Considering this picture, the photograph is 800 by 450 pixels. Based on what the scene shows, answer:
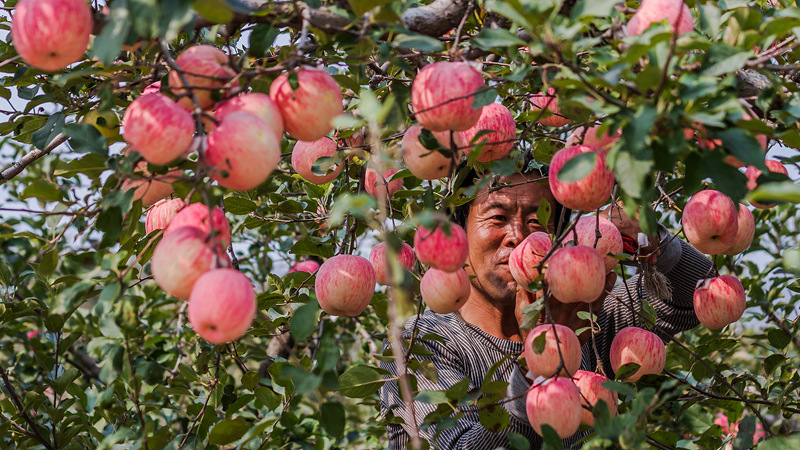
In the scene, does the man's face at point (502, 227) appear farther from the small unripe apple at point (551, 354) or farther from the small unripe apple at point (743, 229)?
the small unripe apple at point (551, 354)

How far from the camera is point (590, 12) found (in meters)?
0.88

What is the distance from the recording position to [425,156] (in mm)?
1157

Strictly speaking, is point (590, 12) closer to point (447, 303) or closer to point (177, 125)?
point (177, 125)

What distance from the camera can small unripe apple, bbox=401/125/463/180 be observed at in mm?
1146

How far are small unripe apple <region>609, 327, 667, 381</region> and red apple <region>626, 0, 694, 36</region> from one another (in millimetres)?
717

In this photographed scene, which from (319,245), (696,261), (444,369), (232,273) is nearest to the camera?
(232,273)

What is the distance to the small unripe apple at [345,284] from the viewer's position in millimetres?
1355

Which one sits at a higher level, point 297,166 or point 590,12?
point 590,12

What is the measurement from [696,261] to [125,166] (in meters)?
2.18

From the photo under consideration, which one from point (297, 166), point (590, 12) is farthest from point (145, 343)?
point (590, 12)

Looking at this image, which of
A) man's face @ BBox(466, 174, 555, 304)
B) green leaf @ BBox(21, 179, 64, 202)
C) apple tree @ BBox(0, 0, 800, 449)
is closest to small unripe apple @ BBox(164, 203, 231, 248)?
apple tree @ BBox(0, 0, 800, 449)

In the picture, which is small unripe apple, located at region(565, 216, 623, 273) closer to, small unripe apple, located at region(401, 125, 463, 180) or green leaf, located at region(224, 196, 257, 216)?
small unripe apple, located at region(401, 125, 463, 180)

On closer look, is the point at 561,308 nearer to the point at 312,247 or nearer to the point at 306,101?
the point at 312,247

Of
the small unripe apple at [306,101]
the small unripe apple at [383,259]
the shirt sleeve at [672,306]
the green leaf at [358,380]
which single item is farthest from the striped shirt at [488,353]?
the small unripe apple at [306,101]
